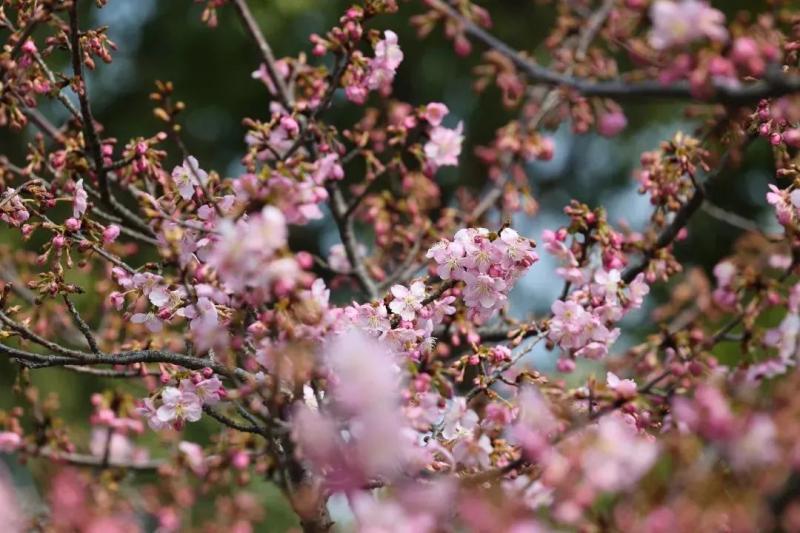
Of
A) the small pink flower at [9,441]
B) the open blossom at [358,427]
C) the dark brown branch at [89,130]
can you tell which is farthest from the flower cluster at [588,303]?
the small pink flower at [9,441]

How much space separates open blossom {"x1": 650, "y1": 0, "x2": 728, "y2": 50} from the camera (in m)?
1.22

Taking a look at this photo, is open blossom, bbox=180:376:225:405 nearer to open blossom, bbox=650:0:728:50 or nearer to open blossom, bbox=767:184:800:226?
open blossom, bbox=650:0:728:50

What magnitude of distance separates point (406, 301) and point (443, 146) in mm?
837

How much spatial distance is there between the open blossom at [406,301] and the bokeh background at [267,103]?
3.74 m

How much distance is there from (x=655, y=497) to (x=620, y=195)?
19.8ft

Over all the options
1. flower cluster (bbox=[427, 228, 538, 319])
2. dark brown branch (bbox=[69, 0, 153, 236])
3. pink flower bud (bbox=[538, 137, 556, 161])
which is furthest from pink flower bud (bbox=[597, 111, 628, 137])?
dark brown branch (bbox=[69, 0, 153, 236])

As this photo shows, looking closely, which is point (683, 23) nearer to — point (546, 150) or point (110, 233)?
point (110, 233)

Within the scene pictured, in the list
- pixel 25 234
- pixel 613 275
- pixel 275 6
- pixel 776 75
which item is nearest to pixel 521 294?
pixel 275 6

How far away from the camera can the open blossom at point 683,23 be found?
122 cm

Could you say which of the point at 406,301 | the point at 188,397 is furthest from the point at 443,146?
the point at 188,397

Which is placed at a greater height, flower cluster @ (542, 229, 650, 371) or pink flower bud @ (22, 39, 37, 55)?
pink flower bud @ (22, 39, 37, 55)

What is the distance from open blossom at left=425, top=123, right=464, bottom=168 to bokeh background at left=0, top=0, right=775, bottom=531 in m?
3.04

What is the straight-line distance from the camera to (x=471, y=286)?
6.75 feet

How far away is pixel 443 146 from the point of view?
8.71ft
